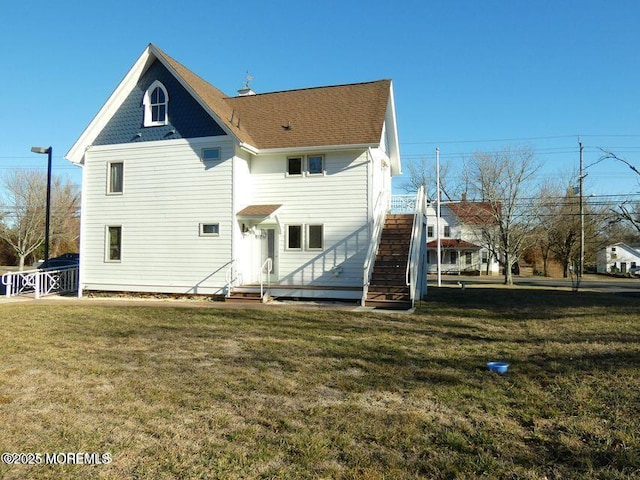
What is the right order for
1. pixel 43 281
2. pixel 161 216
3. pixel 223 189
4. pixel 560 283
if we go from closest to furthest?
pixel 223 189 → pixel 161 216 → pixel 43 281 → pixel 560 283

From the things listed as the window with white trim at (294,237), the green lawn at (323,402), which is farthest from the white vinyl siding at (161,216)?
the green lawn at (323,402)

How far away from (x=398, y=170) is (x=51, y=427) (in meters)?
20.3

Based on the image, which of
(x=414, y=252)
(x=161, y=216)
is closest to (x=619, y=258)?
(x=414, y=252)

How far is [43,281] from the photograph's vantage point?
63.2ft

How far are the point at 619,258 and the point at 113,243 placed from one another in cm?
6661

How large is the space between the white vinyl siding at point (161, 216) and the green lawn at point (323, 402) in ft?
23.4

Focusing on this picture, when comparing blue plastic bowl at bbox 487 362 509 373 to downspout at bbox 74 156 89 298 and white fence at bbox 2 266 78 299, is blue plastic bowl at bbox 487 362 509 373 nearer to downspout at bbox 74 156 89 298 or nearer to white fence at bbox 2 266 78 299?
downspout at bbox 74 156 89 298

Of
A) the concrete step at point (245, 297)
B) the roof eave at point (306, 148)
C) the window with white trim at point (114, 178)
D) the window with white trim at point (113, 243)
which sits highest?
the roof eave at point (306, 148)

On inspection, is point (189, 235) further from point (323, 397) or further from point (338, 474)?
point (338, 474)

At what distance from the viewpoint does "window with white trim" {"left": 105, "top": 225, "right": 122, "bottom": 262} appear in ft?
60.8

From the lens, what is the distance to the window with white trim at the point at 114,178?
61.3ft

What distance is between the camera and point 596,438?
421cm

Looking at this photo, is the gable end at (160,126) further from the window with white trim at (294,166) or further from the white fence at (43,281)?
the white fence at (43,281)

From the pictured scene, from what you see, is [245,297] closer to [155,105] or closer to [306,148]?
[306,148]
